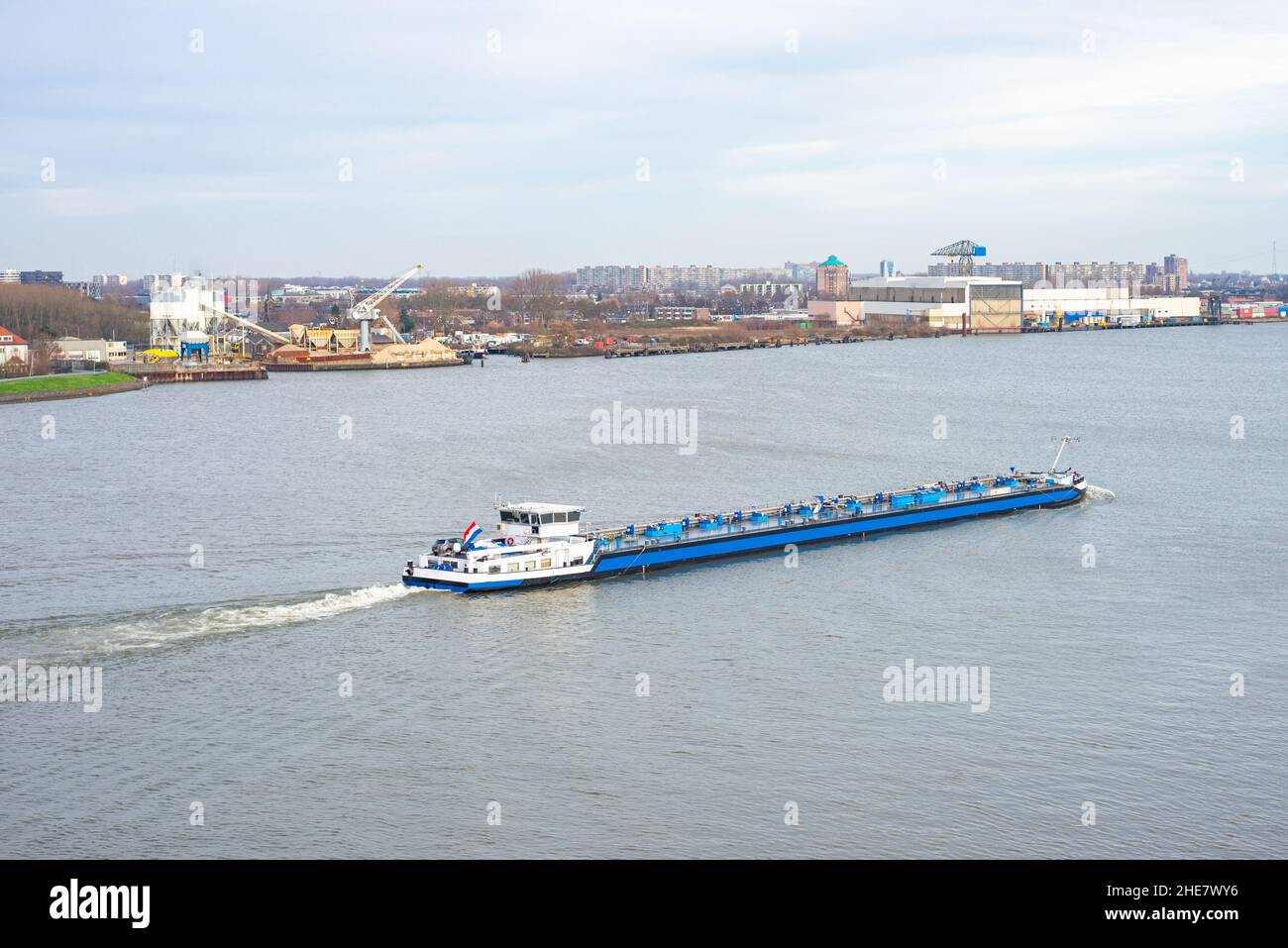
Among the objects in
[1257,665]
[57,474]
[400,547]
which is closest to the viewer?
[1257,665]

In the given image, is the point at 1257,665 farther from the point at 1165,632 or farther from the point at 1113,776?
the point at 1113,776

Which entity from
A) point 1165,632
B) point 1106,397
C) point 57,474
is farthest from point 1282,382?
point 57,474

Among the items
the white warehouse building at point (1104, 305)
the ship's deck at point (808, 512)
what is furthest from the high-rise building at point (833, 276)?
the ship's deck at point (808, 512)

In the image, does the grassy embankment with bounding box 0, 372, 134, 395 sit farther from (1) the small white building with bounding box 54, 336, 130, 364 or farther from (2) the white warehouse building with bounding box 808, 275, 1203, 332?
(2) the white warehouse building with bounding box 808, 275, 1203, 332

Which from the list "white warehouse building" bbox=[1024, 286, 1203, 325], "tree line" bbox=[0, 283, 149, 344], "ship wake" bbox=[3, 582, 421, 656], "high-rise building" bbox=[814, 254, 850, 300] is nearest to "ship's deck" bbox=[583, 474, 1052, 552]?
"ship wake" bbox=[3, 582, 421, 656]

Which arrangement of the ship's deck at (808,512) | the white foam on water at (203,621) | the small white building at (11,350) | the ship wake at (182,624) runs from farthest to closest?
the small white building at (11,350), the ship's deck at (808,512), the white foam on water at (203,621), the ship wake at (182,624)

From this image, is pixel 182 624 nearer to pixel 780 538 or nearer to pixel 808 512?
pixel 780 538

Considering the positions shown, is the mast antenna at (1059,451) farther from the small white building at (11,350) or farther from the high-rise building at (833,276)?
the high-rise building at (833,276)
